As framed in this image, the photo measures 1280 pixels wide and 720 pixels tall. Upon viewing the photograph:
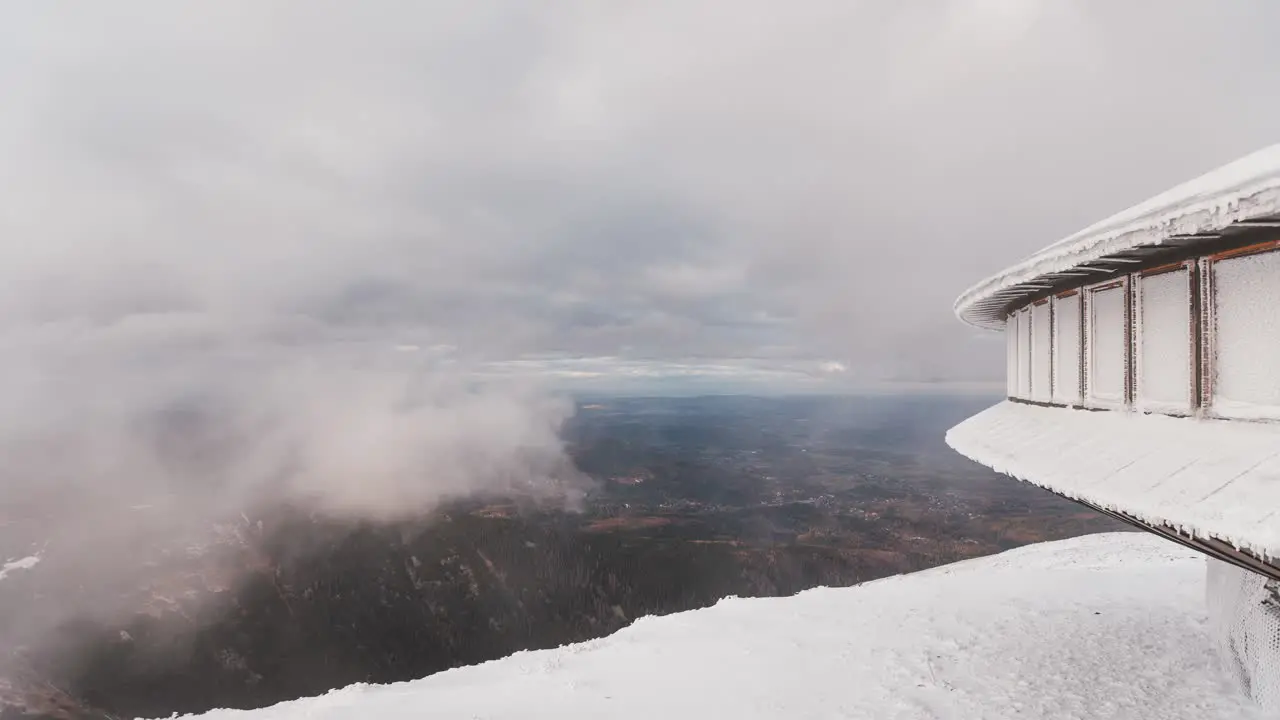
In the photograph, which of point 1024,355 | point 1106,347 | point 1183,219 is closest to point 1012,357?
point 1024,355

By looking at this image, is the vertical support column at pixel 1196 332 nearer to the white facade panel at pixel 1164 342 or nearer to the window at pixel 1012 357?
the white facade panel at pixel 1164 342

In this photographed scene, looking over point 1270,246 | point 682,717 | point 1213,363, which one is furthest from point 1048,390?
point 682,717

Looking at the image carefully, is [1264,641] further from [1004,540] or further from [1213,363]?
[1004,540]

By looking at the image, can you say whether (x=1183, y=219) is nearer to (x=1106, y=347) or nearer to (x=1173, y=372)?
(x=1173, y=372)

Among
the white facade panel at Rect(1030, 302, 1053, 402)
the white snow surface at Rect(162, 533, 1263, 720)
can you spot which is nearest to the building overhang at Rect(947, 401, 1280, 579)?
the white facade panel at Rect(1030, 302, 1053, 402)

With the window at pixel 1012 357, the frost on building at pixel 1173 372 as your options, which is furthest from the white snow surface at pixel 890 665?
the window at pixel 1012 357

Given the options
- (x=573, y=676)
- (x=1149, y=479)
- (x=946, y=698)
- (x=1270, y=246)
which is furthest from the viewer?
(x=573, y=676)
